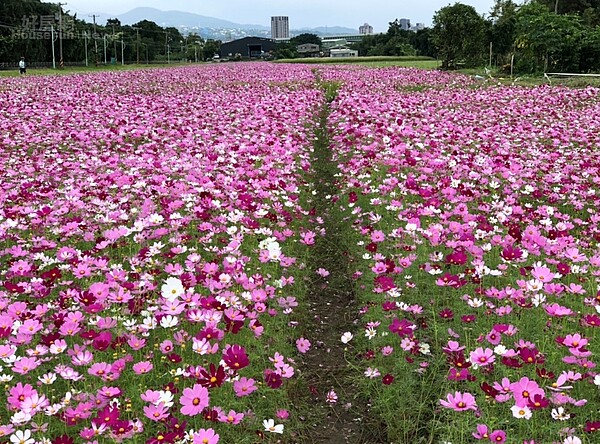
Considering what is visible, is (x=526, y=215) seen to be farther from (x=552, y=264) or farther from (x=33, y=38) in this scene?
(x=33, y=38)

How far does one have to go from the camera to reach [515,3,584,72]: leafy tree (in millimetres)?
22812

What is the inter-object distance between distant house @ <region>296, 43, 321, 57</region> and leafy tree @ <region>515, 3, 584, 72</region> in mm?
76531

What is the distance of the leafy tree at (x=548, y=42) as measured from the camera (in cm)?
2281

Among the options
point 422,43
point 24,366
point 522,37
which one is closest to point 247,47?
point 422,43

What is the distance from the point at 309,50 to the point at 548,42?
87007 mm

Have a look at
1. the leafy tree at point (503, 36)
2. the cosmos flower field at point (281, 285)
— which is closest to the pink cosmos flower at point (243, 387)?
the cosmos flower field at point (281, 285)

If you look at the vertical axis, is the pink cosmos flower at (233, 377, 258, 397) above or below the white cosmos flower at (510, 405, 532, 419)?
below

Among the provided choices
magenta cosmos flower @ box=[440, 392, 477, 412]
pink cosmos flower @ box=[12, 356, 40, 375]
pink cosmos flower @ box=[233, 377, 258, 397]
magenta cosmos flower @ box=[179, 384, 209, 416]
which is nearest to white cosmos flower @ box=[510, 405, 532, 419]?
magenta cosmos flower @ box=[440, 392, 477, 412]

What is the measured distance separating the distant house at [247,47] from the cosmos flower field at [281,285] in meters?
113

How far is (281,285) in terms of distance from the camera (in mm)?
3895

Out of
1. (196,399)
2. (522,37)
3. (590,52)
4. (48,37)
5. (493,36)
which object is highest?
(48,37)

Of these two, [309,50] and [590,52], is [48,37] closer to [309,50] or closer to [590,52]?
[590,52]

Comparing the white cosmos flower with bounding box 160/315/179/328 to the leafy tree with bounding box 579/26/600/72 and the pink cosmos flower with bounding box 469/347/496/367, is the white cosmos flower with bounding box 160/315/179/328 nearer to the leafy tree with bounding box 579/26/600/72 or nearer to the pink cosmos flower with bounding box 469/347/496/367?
the pink cosmos flower with bounding box 469/347/496/367

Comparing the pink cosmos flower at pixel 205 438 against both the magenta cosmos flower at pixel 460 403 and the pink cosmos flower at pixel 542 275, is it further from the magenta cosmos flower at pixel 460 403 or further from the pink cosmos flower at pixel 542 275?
the pink cosmos flower at pixel 542 275
